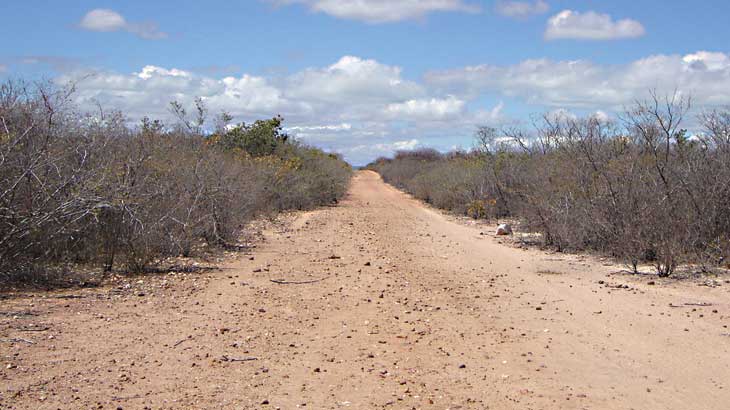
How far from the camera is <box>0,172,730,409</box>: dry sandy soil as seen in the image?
251 inches

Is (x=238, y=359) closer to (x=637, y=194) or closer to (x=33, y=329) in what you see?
(x=33, y=329)

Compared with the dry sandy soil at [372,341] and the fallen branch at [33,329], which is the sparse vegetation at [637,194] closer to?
the dry sandy soil at [372,341]

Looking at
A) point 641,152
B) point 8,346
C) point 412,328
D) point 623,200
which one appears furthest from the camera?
point 641,152

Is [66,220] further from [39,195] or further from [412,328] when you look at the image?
[412,328]

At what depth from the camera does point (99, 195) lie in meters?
11.6

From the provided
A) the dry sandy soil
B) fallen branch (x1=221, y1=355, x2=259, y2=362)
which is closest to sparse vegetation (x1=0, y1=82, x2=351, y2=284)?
the dry sandy soil

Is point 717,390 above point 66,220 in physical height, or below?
below

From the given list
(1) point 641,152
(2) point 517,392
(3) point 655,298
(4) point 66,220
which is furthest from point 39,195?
(1) point 641,152

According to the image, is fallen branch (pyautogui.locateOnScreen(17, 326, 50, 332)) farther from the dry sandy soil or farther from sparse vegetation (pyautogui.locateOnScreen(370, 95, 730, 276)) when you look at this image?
sparse vegetation (pyautogui.locateOnScreen(370, 95, 730, 276))

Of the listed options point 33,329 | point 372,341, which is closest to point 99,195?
point 33,329

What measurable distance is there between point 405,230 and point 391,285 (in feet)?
33.6

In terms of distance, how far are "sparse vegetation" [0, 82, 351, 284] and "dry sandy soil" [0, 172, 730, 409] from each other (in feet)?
3.01

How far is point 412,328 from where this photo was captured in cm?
891

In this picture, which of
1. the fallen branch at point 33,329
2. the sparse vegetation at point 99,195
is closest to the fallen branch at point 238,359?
the fallen branch at point 33,329
